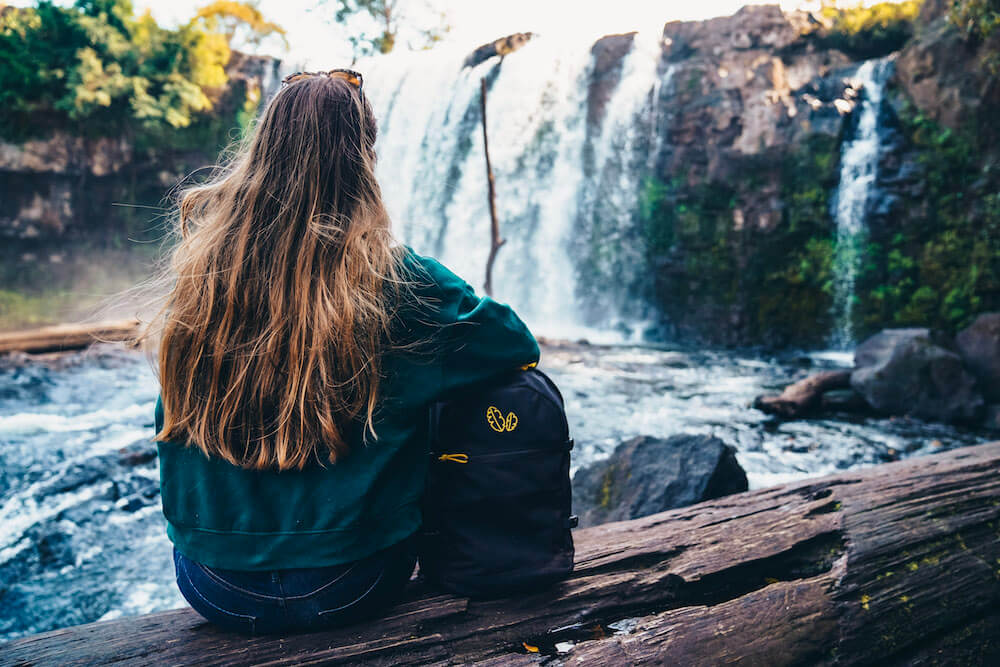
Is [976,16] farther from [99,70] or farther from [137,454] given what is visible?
[99,70]

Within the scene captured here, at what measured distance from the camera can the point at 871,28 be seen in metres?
11.3

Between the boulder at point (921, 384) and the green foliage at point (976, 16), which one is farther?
the green foliage at point (976, 16)

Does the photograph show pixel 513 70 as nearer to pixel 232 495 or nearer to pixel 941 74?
pixel 941 74

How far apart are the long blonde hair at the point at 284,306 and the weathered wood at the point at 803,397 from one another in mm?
6337

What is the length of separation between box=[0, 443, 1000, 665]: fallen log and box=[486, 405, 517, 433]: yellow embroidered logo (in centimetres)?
45

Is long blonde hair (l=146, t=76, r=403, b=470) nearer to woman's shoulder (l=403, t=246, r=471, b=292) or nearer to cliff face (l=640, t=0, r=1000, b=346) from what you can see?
woman's shoulder (l=403, t=246, r=471, b=292)

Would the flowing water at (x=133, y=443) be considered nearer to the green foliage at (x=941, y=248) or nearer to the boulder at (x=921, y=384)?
the boulder at (x=921, y=384)

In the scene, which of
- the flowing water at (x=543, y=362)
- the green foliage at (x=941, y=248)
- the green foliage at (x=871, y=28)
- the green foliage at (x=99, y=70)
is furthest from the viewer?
the green foliage at (x=99, y=70)

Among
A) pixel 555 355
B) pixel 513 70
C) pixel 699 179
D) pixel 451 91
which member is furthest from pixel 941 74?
pixel 451 91

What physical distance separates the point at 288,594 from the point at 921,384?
7.21 meters

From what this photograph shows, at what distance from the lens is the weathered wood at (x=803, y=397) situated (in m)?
6.77

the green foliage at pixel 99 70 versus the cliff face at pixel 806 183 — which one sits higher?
the green foliage at pixel 99 70

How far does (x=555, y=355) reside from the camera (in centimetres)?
1021

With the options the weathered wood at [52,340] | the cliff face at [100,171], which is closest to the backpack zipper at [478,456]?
the weathered wood at [52,340]
